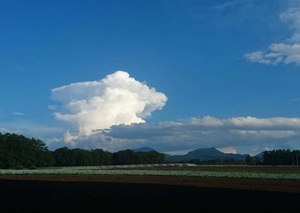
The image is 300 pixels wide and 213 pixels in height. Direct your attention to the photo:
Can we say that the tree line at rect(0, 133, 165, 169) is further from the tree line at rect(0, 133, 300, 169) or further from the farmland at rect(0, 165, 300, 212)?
the farmland at rect(0, 165, 300, 212)

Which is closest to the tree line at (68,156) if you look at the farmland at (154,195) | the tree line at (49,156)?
the tree line at (49,156)

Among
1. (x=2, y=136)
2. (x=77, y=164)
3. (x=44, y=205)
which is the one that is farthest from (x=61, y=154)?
(x=44, y=205)

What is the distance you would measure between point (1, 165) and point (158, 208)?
90.6 metres

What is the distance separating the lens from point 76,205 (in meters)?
19.5

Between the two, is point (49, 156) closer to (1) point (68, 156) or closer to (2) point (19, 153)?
(2) point (19, 153)

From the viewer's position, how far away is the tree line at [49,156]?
336 feet

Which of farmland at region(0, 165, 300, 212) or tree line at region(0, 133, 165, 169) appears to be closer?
farmland at region(0, 165, 300, 212)

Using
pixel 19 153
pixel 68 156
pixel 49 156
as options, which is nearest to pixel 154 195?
pixel 19 153

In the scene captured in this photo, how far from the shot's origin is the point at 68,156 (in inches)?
5517

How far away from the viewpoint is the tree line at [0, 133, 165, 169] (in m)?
102

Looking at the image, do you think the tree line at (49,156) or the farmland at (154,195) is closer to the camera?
the farmland at (154,195)

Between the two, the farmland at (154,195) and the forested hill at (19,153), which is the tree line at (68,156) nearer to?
the forested hill at (19,153)

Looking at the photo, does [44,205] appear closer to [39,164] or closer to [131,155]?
[39,164]

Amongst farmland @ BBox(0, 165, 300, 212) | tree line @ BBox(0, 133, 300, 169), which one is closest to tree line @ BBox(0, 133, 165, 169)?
tree line @ BBox(0, 133, 300, 169)
